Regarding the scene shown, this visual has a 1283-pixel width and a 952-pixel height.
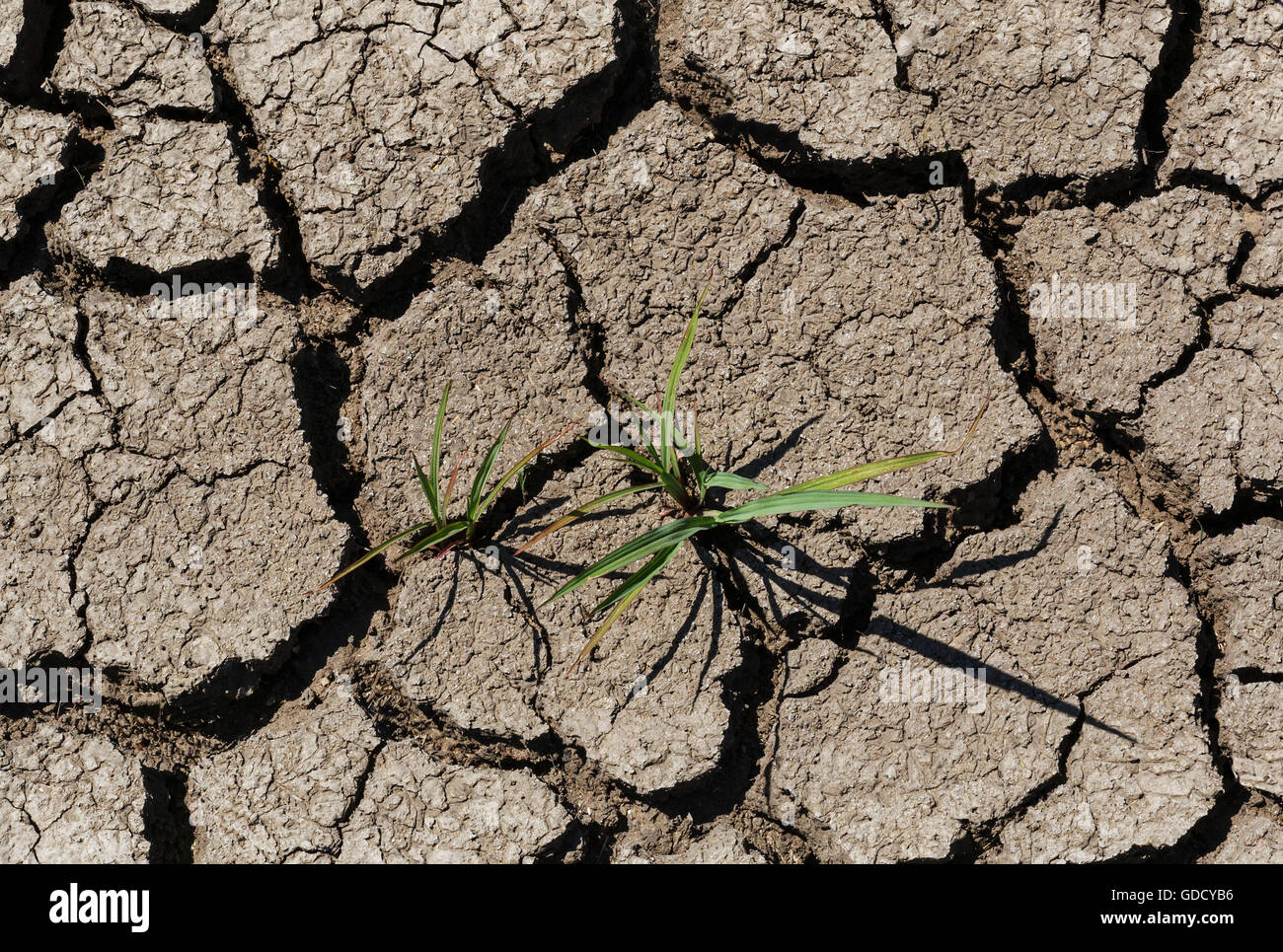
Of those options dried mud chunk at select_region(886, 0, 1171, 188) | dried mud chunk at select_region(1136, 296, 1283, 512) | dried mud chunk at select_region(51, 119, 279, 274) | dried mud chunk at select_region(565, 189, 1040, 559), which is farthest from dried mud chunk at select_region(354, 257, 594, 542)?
dried mud chunk at select_region(1136, 296, 1283, 512)

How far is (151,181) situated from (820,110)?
4.64 ft

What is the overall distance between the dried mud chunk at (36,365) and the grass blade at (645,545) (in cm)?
114

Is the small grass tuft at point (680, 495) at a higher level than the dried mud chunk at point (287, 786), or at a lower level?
higher

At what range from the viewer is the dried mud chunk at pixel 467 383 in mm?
2066

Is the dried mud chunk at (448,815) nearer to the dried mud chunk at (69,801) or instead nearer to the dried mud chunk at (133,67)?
the dried mud chunk at (69,801)

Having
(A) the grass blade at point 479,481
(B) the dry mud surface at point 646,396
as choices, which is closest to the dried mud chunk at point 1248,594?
(B) the dry mud surface at point 646,396

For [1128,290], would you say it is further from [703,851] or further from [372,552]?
[372,552]

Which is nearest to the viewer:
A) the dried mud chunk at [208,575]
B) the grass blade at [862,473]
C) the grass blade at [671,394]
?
the grass blade at [862,473]

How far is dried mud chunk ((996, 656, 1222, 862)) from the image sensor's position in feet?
6.34

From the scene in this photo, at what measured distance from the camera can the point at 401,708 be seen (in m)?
2.05

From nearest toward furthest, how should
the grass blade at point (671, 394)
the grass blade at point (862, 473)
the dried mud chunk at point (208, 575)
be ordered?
the grass blade at point (862, 473), the grass blade at point (671, 394), the dried mud chunk at point (208, 575)

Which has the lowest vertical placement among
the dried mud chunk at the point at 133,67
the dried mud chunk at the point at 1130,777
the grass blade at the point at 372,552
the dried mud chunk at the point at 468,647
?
the dried mud chunk at the point at 1130,777

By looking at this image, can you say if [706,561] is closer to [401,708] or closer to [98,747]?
[401,708]

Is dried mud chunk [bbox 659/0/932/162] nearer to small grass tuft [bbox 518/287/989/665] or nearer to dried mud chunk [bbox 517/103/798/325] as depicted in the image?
dried mud chunk [bbox 517/103/798/325]
